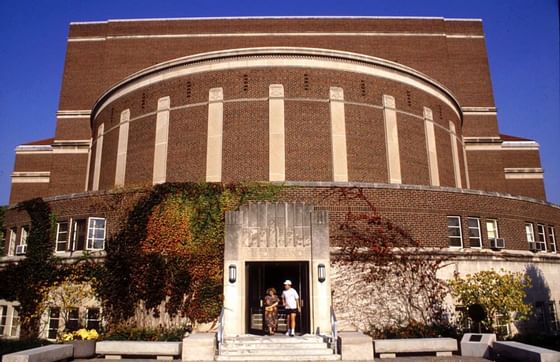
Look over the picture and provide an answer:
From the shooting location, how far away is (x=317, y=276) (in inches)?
629

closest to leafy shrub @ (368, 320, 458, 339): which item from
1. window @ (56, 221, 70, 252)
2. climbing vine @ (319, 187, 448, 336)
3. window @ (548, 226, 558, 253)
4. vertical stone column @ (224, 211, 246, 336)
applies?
climbing vine @ (319, 187, 448, 336)

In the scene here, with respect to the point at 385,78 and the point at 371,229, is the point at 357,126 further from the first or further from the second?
the point at 371,229

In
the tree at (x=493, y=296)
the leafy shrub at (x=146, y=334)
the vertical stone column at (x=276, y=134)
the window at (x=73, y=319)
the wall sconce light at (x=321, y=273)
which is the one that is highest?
the vertical stone column at (x=276, y=134)

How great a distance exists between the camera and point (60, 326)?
18969 millimetres

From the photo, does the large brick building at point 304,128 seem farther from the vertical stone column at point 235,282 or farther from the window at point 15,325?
the vertical stone column at point 235,282

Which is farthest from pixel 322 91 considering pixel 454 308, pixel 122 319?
pixel 122 319

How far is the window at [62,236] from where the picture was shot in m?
20.4

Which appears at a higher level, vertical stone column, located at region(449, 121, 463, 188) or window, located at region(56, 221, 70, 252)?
vertical stone column, located at region(449, 121, 463, 188)

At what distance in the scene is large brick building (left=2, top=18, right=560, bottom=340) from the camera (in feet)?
66.6

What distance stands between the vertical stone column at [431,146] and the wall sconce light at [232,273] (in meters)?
17.4

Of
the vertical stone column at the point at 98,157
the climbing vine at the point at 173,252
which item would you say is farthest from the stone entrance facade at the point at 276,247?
the vertical stone column at the point at 98,157

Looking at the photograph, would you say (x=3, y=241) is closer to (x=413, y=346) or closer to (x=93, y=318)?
(x=93, y=318)

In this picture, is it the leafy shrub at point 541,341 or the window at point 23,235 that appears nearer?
the leafy shrub at point 541,341

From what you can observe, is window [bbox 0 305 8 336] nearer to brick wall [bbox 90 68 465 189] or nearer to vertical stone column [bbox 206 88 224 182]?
brick wall [bbox 90 68 465 189]
